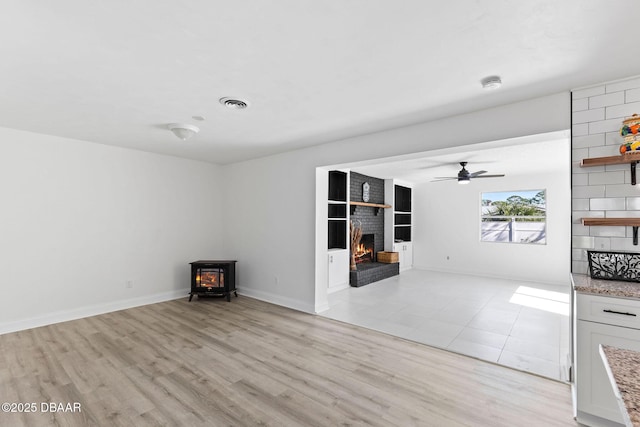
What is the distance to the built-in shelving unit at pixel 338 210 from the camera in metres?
5.89

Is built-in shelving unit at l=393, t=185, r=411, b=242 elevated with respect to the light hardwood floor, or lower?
elevated

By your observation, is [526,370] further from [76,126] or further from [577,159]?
[76,126]

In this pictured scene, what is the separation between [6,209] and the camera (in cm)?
362

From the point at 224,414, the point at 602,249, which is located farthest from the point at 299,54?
the point at 602,249

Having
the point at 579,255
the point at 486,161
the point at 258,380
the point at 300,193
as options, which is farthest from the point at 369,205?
the point at 258,380

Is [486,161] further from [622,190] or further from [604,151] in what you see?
[622,190]

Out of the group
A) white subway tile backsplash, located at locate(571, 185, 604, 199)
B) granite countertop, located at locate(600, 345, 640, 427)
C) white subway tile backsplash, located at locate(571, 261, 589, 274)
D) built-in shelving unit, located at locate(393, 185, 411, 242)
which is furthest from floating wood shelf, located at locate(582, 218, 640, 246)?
built-in shelving unit, located at locate(393, 185, 411, 242)

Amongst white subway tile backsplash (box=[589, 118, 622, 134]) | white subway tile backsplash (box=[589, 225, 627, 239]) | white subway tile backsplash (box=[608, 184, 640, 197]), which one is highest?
white subway tile backsplash (box=[589, 118, 622, 134])

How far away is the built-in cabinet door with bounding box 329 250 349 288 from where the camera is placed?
18.1ft

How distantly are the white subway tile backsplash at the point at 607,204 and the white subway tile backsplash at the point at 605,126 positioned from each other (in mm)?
537

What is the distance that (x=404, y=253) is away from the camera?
7902 millimetres

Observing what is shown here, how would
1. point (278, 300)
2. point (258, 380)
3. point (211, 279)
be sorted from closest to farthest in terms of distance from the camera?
point (258, 380) < point (278, 300) < point (211, 279)

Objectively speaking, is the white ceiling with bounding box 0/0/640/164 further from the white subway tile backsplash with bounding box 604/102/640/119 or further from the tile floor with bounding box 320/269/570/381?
the tile floor with bounding box 320/269/570/381

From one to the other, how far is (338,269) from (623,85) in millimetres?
4452
